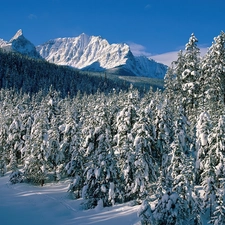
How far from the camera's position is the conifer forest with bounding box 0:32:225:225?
2270 centimetres

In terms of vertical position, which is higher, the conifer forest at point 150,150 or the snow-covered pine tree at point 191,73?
the snow-covered pine tree at point 191,73

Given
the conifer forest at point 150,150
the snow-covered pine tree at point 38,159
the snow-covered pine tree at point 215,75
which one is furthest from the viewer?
the snow-covered pine tree at point 38,159

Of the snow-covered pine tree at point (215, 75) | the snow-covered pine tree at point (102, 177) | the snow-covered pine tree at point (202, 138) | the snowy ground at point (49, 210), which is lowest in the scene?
the snowy ground at point (49, 210)

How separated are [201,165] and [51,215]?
16.4 m

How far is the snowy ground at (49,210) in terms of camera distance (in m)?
27.7

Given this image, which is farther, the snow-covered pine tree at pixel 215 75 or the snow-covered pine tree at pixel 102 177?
the snow-covered pine tree at pixel 215 75

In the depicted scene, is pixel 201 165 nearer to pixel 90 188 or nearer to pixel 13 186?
pixel 90 188

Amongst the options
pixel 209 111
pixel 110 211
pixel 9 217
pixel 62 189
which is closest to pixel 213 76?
pixel 209 111

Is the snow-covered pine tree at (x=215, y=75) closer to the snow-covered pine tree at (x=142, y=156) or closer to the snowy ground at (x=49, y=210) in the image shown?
the snow-covered pine tree at (x=142, y=156)

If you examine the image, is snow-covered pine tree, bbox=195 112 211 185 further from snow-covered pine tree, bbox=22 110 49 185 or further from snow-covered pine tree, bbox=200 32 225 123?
snow-covered pine tree, bbox=22 110 49 185

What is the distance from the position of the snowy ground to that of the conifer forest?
1.53 meters

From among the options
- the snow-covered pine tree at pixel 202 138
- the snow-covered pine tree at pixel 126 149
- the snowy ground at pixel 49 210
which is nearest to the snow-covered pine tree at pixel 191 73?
the snow-covered pine tree at pixel 202 138

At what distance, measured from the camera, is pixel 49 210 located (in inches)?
1283

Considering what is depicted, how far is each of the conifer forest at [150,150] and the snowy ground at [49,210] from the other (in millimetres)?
1531
